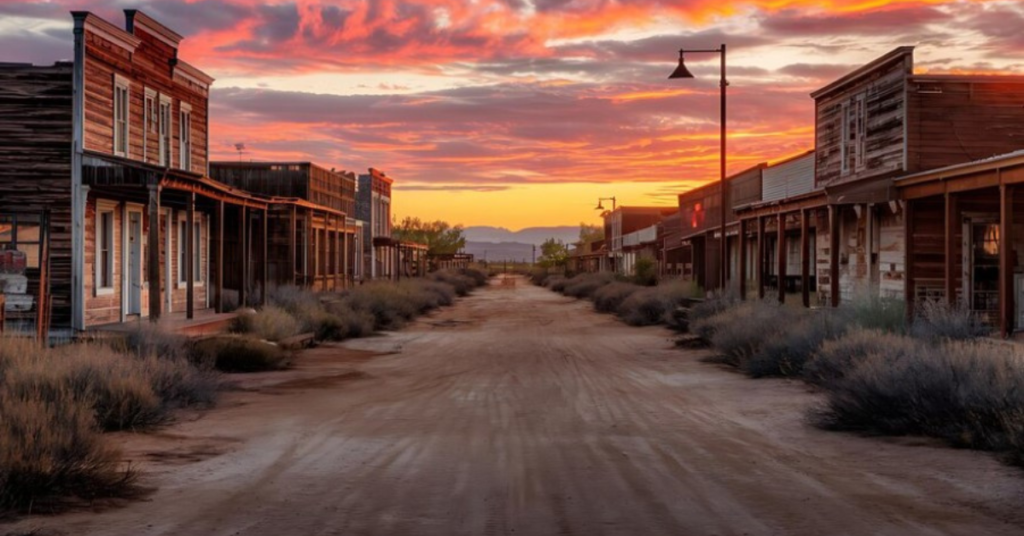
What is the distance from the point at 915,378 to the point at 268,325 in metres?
14.2

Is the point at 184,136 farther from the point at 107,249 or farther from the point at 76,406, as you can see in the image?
the point at 76,406

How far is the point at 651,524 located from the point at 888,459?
349cm

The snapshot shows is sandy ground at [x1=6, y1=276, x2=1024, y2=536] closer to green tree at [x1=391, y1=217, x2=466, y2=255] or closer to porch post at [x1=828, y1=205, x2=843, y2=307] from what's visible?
porch post at [x1=828, y1=205, x2=843, y2=307]

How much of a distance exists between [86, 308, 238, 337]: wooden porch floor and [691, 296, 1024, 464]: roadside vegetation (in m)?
10.7

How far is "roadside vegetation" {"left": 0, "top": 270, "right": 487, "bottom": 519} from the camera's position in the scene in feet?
22.9

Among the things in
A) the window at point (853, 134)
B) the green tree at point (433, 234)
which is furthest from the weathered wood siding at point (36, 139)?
the green tree at point (433, 234)

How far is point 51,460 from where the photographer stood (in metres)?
7.04

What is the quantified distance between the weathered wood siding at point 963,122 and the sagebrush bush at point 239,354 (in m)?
14.3

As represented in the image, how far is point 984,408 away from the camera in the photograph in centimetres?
956

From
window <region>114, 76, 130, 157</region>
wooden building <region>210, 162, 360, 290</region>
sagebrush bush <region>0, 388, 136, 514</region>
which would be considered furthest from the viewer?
wooden building <region>210, 162, 360, 290</region>

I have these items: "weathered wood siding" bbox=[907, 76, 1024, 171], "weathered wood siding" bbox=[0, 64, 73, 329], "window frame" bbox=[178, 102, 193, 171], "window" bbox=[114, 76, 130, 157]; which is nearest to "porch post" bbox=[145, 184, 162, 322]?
"weathered wood siding" bbox=[0, 64, 73, 329]

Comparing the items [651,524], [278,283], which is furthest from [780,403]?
[278,283]

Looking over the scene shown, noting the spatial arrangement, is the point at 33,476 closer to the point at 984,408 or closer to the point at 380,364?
the point at 984,408

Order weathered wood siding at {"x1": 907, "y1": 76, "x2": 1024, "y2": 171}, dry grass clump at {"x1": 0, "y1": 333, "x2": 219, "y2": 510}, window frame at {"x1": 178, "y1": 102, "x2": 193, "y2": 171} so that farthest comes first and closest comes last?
window frame at {"x1": 178, "y1": 102, "x2": 193, "y2": 171}, weathered wood siding at {"x1": 907, "y1": 76, "x2": 1024, "y2": 171}, dry grass clump at {"x1": 0, "y1": 333, "x2": 219, "y2": 510}
